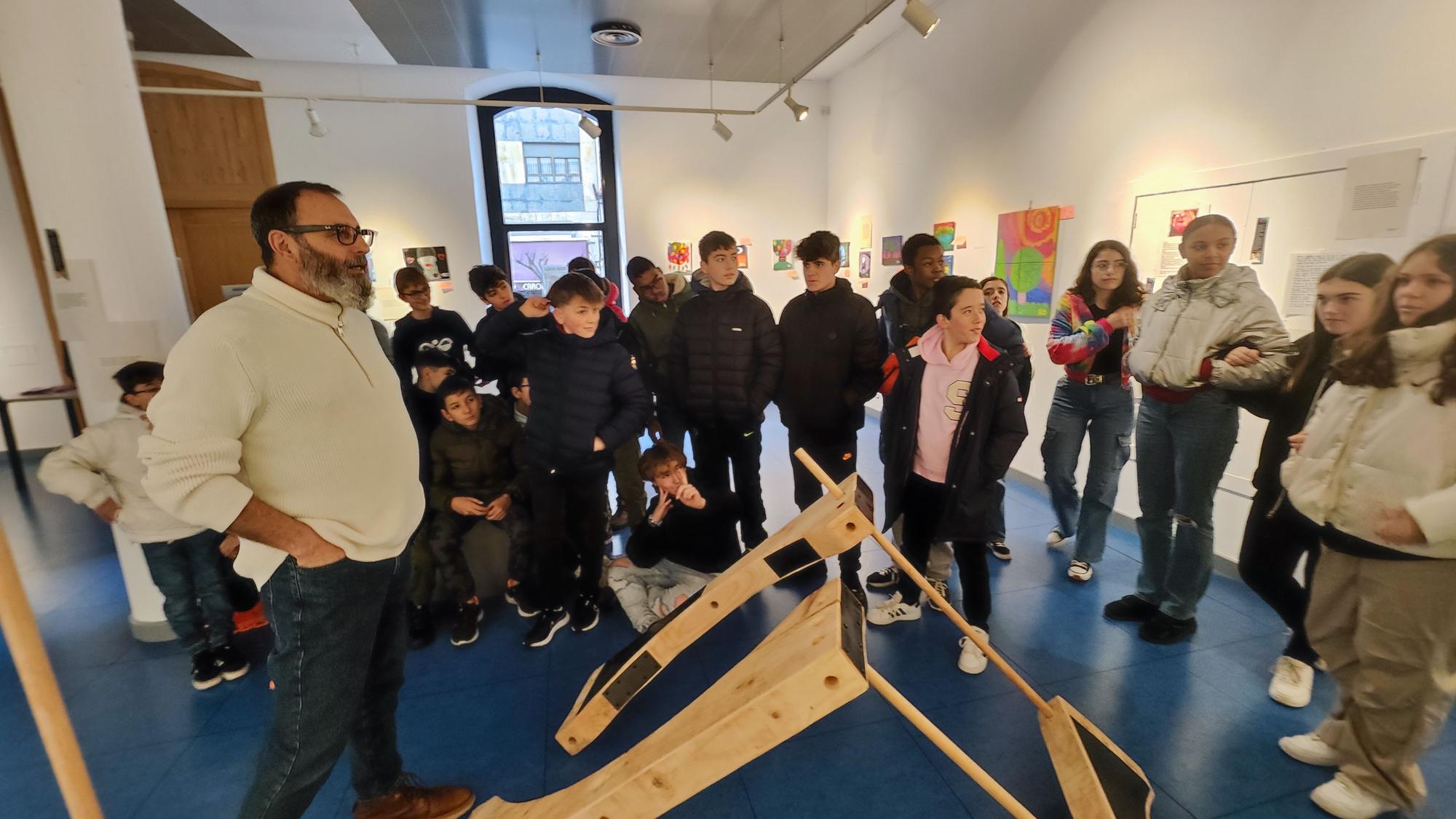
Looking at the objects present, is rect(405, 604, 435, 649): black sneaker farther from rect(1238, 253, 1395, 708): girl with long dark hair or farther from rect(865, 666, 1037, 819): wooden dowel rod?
rect(1238, 253, 1395, 708): girl with long dark hair

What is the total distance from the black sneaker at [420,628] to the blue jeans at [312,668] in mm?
1243

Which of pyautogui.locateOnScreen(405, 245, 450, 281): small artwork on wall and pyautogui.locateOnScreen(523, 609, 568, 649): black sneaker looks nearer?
pyautogui.locateOnScreen(523, 609, 568, 649): black sneaker

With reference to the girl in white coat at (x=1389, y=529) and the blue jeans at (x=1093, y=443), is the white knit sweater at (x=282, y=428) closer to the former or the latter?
the girl in white coat at (x=1389, y=529)

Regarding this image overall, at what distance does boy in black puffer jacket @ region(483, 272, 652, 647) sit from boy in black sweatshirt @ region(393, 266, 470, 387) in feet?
3.27

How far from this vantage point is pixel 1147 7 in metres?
3.32

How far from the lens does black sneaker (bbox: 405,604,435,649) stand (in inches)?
105

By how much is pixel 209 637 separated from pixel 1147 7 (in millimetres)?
5270

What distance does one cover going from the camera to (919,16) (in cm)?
338

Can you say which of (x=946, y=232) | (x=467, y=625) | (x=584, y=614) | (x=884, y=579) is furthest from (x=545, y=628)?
(x=946, y=232)

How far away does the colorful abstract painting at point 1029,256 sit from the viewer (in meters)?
4.14

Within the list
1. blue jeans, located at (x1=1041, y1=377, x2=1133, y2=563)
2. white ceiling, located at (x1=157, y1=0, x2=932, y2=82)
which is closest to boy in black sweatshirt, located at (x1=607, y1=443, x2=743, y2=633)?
blue jeans, located at (x1=1041, y1=377, x2=1133, y2=563)

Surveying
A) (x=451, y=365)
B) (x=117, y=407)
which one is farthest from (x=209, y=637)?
(x=451, y=365)

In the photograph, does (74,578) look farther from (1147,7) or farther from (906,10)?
(1147,7)

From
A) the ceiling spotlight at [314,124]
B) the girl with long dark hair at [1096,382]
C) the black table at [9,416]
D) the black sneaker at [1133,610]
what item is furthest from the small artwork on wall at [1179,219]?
the black table at [9,416]
